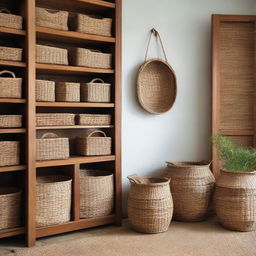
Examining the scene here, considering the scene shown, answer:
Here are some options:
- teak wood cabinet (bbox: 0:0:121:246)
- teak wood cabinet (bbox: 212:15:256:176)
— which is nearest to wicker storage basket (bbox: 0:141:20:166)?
teak wood cabinet (bbox: 0:0:121:246)

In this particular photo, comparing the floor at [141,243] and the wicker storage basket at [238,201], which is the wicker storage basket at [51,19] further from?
the wicker storage basket at [238,201]

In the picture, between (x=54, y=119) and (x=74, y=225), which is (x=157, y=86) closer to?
(x=54, y=119)

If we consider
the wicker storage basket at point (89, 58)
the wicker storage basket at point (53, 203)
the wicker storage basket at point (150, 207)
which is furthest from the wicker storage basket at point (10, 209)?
the wicker storage basket at point (89, 58)

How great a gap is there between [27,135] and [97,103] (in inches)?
28.1

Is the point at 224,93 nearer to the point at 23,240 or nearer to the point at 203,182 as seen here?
the point at 203,182

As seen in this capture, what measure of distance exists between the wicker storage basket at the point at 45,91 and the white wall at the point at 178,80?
87 centimetres

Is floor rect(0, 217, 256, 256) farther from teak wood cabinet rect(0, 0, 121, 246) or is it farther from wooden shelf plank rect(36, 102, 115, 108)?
wooden shelf plank rect(36, 102, 115, 108)

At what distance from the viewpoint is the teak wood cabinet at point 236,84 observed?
157 inches

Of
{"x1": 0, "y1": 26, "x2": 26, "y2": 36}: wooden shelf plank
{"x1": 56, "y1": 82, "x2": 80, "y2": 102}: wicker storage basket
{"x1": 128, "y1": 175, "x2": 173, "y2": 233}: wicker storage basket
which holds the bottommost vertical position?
{"x1": 128, "y1": 175, "x2": 173, "y2": 233}: wicker storage basket

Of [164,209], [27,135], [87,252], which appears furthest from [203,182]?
[27,135]

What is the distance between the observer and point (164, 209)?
10.8ft

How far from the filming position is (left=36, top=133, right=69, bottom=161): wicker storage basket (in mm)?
3062

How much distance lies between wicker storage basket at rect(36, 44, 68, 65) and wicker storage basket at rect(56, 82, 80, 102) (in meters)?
0.19

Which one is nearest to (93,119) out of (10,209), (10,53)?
(10,53)
